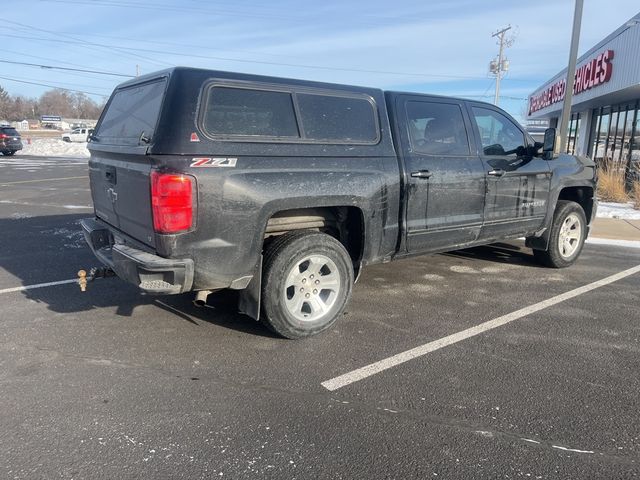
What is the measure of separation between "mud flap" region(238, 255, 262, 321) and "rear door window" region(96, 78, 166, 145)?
4.04ft

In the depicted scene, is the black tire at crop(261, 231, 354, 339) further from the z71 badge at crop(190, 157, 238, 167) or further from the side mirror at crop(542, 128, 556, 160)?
the side mirror at crop(542, 128, 556, 160)

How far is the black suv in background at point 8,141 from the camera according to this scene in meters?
30.5

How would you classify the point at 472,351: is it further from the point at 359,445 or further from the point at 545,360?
the point at 359,445

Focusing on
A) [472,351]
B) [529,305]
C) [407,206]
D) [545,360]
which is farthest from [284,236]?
[529,305]

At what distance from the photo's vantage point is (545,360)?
3875mm

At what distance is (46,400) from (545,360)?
3.44 metres

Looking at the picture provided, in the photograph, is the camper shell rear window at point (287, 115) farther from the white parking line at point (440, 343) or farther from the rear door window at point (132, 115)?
the white parking line at point (440, 343)

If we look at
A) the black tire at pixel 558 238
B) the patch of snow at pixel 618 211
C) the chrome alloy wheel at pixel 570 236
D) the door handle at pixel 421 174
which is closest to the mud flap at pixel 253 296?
the door handle at pixel 421 174

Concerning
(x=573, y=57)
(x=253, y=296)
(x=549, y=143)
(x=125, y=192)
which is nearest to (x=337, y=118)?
(x=253, y=296)

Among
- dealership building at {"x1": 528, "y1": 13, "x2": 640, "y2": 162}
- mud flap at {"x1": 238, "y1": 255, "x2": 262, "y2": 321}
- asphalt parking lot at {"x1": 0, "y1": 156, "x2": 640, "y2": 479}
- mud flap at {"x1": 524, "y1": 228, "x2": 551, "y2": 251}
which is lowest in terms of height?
asphalt parking lot at {"x1": 0, "y1": 156, "x2": 640, "y2": 479}

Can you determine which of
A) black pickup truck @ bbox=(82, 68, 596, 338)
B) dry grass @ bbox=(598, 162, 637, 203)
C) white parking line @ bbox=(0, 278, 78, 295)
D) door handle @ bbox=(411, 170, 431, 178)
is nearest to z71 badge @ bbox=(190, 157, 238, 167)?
black pickup truck @ bbox=(82, 68, 596, 338)

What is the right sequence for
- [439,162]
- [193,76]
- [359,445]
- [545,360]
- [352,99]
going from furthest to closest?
[439,162], [352,99], [545,360], [193,76], [359,445]

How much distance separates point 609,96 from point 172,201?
57.0 ft

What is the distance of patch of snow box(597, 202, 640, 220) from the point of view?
35.7ft
